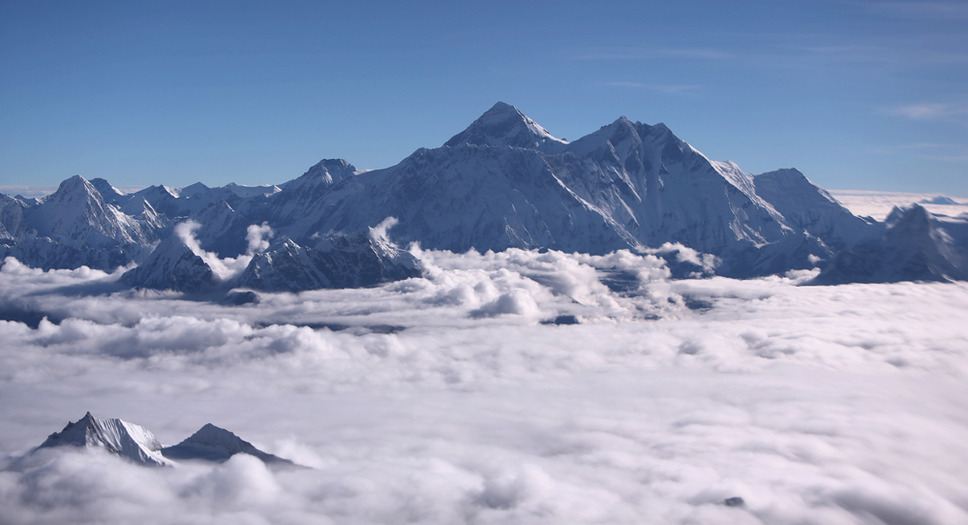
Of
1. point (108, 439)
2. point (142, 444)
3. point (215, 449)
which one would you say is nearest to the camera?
point (108, 439)

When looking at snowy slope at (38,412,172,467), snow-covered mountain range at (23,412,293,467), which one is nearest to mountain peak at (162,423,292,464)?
snow-covered mountain range at (23,412,293,467)

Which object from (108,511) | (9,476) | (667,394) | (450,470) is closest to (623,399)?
(667,394)

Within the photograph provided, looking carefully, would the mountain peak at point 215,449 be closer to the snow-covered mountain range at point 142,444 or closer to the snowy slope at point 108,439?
the snow-covered mountain range at point 142,444

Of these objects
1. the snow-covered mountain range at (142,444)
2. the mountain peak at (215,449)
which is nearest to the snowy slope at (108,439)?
the snow-covered mountain range at (142,444)

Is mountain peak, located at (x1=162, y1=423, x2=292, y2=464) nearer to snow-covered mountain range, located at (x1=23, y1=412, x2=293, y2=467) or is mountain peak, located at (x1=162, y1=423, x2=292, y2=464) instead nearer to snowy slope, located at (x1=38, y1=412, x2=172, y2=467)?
snow-covered mountain range, located at (x1=23, y1=412, x2=293, y2=467)

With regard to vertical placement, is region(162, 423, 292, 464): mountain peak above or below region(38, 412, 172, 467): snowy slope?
below

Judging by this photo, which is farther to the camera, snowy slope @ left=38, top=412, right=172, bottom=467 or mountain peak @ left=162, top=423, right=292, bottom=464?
mountain peak @ left=162, top=423, right=292, bottom=464

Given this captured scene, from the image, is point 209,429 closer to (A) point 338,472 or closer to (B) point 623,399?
(A) point 338,472

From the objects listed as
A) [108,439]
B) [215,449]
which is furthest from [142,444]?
[215,449]

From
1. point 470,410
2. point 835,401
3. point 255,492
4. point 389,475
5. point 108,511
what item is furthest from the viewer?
point 470,410

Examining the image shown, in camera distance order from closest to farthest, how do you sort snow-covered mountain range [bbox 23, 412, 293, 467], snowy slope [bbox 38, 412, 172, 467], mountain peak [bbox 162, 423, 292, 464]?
snowy slope [bbox 38, 412, 172, 467] < snow-covered mountain range [bbox 23, 412, 293, 467] < mountain peak [bbox 162, 423, 292, 464]

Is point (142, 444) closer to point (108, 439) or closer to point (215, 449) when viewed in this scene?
point (108, 439)
